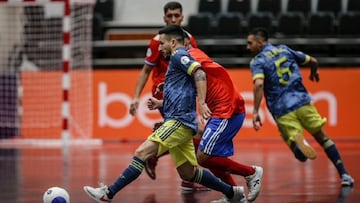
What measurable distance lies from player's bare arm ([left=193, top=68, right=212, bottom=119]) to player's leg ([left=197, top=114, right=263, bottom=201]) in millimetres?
754

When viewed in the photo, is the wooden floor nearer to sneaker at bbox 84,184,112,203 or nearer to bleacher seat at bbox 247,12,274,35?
sneaker at bbox 84,184,112,203

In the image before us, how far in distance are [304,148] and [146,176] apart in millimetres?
2393

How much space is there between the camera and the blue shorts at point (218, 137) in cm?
860

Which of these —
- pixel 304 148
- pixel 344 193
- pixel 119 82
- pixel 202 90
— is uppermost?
pixel 202 90

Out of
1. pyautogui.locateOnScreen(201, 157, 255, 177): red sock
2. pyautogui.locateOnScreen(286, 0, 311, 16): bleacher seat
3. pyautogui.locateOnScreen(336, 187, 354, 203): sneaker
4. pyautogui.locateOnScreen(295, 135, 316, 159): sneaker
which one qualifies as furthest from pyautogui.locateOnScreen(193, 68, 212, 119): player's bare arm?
pyautogui.locateOnScreen(286, 0, 311, 16): bleacher seat

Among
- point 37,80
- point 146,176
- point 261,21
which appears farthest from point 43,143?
point 146,176

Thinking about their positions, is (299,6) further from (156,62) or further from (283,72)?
(156,62)

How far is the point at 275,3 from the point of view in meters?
21.2

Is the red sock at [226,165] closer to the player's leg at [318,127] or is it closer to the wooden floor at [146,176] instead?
the wooden floor at [146,176]

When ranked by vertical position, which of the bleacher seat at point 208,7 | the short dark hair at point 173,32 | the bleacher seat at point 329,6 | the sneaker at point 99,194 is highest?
the short dark hair at point 173,32

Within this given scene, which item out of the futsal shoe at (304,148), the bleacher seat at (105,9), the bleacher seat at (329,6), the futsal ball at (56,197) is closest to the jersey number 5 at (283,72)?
the futsal shoe at (304,148)

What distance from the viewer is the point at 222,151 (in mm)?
8680

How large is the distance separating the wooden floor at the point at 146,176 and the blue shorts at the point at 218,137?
63cm

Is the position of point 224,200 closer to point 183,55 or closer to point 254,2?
point 183,55
